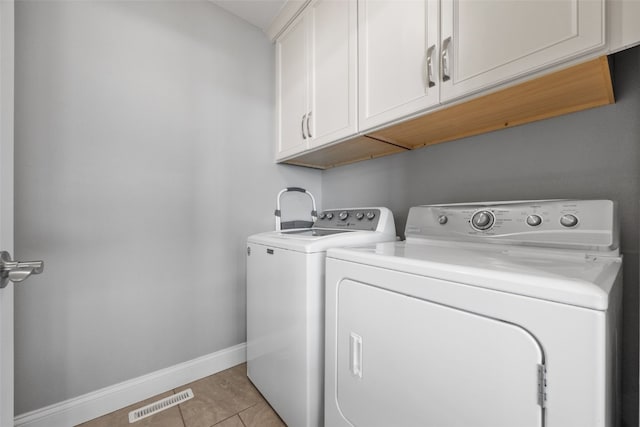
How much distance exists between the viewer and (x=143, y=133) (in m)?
1.50

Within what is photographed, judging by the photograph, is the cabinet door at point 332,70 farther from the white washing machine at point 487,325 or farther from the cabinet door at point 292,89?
the white washing machine at point 487,325

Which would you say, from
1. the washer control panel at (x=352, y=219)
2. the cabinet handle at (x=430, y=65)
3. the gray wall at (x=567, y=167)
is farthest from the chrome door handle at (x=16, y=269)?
the gray wall at (x=567, y=167)

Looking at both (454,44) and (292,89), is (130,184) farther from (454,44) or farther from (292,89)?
(454,44)

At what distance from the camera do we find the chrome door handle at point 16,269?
64cm

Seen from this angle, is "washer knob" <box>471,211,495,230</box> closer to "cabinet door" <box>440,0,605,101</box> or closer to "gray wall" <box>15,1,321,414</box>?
"cabinet door" <box>440,0,605,101</box>

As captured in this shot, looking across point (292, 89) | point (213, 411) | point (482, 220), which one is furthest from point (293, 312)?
point (292, 89)

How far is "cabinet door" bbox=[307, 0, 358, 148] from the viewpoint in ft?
4.53

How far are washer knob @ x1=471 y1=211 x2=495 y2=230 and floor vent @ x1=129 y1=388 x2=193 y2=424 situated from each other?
1.85 metres

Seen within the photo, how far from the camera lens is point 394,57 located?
116 centimetres

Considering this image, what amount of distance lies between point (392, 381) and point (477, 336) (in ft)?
1.10

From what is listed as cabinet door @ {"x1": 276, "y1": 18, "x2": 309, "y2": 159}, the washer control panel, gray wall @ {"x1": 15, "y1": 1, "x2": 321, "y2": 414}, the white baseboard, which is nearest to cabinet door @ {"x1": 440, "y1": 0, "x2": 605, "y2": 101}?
the washer control panel

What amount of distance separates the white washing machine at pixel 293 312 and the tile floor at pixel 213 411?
0.24 feet

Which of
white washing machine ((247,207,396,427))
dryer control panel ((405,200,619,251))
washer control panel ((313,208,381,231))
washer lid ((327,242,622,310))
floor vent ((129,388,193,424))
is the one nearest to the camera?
washer lid ((327,242,622,310))
